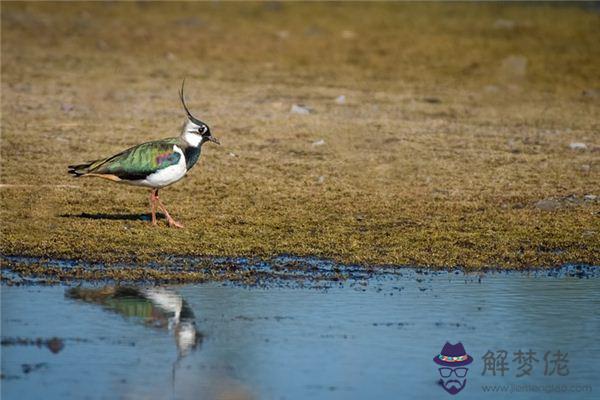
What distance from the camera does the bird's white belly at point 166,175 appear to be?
1209 cm

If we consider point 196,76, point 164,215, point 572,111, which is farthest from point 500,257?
point 196,76

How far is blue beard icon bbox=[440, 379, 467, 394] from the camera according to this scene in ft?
24.4

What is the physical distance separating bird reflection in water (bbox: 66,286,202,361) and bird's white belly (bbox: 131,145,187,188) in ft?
8.57

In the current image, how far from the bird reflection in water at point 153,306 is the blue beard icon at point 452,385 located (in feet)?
5.94

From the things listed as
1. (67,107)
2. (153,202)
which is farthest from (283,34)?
(153,202)

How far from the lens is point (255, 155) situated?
53.1 ft

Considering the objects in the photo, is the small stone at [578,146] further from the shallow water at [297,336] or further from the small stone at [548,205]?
the shallow water at [297,336]

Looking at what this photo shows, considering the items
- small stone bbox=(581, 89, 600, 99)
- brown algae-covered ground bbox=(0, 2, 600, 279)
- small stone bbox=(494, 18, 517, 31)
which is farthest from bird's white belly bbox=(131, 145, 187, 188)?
small stone bbox=(494, 18, 517, 31)

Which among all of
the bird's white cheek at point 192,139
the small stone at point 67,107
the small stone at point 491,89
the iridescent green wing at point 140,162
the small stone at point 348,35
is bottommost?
the small stone at point 67,107

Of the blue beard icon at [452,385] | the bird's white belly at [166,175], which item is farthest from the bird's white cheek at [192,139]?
the blue beard icon at [452,385]

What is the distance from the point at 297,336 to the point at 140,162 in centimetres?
420

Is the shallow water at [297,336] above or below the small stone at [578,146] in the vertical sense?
below

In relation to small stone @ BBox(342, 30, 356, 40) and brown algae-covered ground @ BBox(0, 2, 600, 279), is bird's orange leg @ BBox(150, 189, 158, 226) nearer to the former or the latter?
brown algae-covered ground @ BBox(0, 2, 600, 279)

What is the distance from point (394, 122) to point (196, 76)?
18.8 ft
